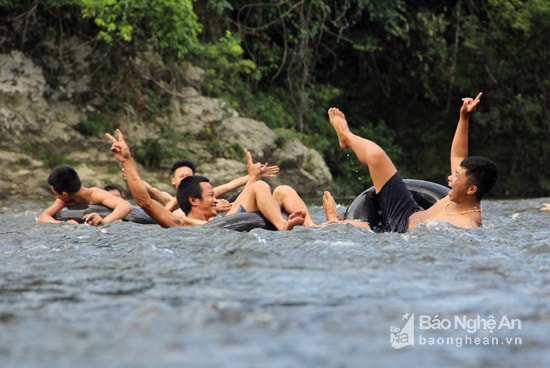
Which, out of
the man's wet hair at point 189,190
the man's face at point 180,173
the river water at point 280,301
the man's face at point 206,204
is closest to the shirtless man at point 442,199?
A: the river water at point 280,301

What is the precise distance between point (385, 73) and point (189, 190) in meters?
16.7

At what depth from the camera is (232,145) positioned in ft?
62.6

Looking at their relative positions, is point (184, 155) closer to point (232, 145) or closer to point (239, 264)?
point (232, 145)

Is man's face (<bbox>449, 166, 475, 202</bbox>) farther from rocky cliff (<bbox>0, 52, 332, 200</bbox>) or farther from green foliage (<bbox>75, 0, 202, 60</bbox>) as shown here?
green foliage (<bbox>75, 0, 202, 60</bbox>)

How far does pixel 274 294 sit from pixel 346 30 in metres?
19.2

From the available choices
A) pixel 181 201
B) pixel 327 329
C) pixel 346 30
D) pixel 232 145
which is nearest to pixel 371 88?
pixel 346 30

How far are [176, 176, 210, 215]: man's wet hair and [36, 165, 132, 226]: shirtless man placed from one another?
0.59 meters

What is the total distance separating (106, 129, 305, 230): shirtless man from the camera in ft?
25.3

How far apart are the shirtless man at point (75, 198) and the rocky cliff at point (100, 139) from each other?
680cm

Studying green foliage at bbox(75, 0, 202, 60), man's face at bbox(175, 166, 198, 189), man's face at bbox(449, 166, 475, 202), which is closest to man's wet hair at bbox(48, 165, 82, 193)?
man's face at bbox(175, 166, 198, 189)

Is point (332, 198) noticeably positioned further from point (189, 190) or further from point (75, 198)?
point (75, 198)

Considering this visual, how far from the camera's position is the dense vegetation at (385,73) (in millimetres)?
20781

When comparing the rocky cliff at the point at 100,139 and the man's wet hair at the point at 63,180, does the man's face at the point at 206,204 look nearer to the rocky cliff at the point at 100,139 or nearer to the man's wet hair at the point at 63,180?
the man's wet hair at the point at 63,180

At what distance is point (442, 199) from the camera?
796 centimetres
